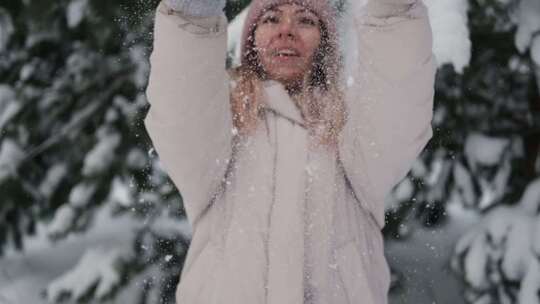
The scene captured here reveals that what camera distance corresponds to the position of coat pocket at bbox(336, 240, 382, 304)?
4.75 ft

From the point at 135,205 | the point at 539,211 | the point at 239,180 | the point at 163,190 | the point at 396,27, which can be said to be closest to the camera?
the point at 396,27

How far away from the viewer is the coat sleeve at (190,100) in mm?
1285

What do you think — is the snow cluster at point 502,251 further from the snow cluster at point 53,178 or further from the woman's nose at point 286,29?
the snow cluster at point 53,178

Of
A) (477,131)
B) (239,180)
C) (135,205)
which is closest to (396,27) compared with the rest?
(239,180)

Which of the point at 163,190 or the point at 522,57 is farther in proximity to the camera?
the point at 163,190

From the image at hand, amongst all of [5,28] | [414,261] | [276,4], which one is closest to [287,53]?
[276,4]

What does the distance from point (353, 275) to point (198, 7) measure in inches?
23.5

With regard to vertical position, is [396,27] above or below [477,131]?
above

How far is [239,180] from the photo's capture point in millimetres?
1487

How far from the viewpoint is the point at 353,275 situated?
1.46 metres

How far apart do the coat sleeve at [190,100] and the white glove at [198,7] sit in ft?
0.03

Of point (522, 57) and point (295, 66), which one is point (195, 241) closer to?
point (295, 66)

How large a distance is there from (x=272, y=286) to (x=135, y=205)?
232 cm

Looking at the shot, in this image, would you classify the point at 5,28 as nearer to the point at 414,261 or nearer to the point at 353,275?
the point at 414,261
